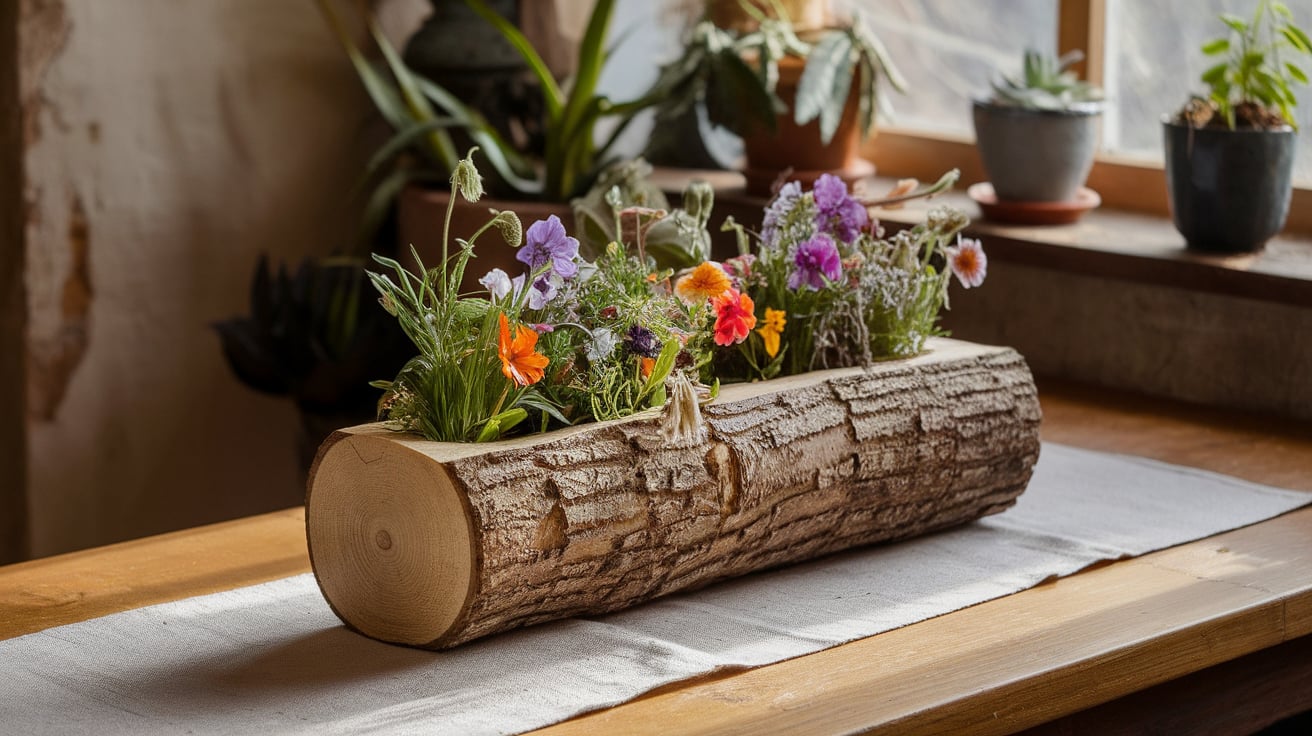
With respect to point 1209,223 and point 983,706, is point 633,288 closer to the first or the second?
point 983,706

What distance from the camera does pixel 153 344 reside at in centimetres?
264

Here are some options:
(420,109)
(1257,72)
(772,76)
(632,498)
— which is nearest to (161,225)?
(420,109)

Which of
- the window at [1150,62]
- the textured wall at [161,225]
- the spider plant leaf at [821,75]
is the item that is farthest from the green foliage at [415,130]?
the window at [1150,62]

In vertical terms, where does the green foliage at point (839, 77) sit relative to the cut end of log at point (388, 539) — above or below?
above

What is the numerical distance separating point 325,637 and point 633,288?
0.40 metres

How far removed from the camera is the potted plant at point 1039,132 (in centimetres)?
217

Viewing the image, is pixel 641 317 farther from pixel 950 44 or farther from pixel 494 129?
pixel 950 44

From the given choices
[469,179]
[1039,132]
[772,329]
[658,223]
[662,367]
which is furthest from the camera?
[1039,132]

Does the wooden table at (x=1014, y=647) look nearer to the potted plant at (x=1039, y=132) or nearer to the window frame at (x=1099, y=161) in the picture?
the potted plant at (x=1039, y=132)

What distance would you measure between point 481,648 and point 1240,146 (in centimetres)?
121

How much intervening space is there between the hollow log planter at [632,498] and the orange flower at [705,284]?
9 cm

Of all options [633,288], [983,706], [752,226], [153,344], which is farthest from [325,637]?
[153,344]

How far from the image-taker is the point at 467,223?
235cm

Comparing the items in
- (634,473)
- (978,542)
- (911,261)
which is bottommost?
(978,542)
